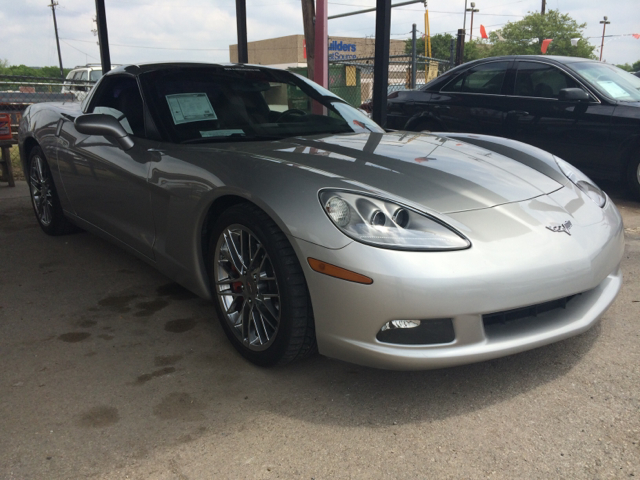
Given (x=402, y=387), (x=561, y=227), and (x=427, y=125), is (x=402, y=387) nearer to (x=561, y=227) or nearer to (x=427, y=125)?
(x=561, y=227)

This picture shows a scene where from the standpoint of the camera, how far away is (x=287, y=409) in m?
2.15

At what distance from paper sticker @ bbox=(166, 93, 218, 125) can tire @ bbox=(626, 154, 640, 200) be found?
14.1 feet

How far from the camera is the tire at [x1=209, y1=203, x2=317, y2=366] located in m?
2.15

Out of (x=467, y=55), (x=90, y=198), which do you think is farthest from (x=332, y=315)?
(x=467, y=55)

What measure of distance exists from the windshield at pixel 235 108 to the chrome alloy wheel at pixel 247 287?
696mm

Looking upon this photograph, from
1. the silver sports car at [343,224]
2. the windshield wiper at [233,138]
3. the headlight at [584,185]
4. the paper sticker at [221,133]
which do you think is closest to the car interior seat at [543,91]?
the silver sports car at [343,224]

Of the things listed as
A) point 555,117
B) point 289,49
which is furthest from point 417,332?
point 289,49

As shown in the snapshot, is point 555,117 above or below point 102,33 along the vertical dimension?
below

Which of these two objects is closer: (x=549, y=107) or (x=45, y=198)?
(x=45, y=198)

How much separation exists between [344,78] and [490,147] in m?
8.82

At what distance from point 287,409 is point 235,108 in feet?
5.58

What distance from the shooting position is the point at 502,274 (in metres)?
1.94

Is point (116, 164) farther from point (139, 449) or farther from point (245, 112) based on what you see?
point (139, 449)

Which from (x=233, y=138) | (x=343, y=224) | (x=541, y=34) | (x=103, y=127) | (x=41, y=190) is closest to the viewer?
(x=343, y=224)
